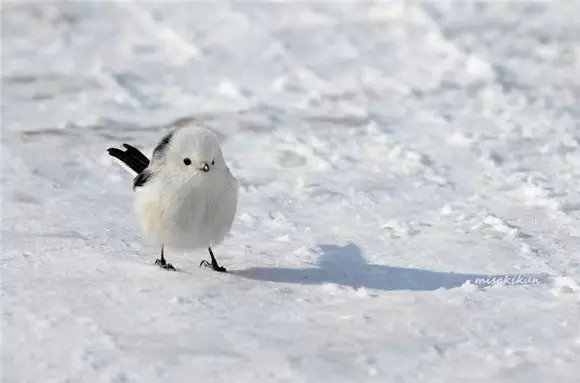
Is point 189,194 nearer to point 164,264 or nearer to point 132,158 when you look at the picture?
point 164,264

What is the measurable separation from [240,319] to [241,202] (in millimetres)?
1506

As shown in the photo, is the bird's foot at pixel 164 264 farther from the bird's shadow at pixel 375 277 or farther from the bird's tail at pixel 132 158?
the bird's tail at pixel 132 158

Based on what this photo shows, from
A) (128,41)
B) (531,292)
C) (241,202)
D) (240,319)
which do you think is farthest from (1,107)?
(531,292)

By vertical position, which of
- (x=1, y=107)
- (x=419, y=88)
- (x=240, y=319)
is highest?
(x=419, y=88)

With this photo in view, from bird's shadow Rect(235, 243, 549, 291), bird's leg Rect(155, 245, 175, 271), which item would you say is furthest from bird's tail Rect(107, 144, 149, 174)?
bird's shadow Rect(235, 243, 549, 291)

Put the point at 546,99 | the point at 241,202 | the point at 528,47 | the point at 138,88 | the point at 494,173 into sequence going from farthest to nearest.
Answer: the point at 528,47, the point at 138,88, the point at 546,99, the point at 494,173, the point at 241,202

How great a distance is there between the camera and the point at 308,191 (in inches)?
199

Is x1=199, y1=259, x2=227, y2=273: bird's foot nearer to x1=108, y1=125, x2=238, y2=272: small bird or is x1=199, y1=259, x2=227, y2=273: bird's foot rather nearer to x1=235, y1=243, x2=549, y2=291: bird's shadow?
x1=235, y1=243, x2=549, y2=291: bird's shadow

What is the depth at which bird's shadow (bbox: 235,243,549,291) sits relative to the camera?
3.86 metres

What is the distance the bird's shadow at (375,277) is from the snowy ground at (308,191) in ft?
0.05

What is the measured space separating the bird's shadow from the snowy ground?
15 millimetres

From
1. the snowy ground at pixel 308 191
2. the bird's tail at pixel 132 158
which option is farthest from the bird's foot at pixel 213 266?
the bird's tail at pixel 132 158

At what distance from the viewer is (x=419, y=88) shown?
22.3ft

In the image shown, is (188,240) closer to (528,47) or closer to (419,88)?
(419,88)
